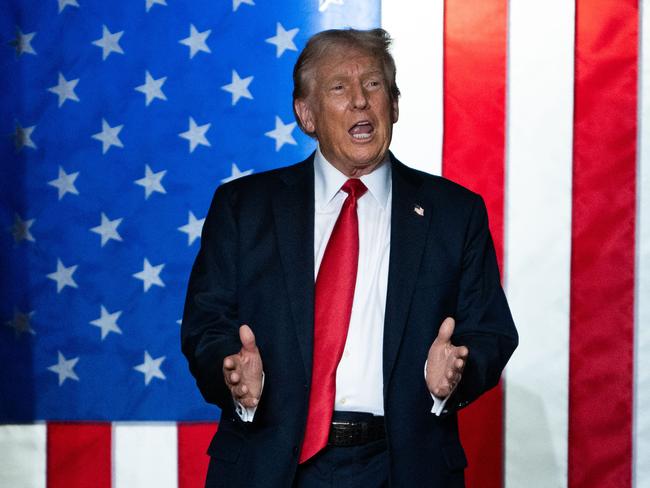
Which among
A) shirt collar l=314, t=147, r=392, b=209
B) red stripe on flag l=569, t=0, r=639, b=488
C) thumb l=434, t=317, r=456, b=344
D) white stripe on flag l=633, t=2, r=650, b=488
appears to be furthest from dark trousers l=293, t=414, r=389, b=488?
white stripe on flag l=633, t=2, r=650, b=488

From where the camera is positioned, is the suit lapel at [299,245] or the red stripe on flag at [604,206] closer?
the suit lapel at [299,245]

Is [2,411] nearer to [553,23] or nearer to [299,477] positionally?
[299,477]

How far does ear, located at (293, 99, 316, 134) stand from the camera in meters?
2.08

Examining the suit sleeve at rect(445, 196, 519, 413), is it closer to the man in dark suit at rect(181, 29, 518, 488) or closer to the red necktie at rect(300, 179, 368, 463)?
the man in dark suit at rect(181, 29, 518, 488)

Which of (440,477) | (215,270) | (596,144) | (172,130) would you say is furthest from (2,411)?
(596,144)

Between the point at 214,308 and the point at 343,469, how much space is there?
1.18ft

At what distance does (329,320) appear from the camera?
177 centimetres

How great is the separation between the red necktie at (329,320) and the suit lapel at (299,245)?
0.03m

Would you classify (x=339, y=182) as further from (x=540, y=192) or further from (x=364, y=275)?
(x=540, y=192)

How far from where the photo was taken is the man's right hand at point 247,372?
163 centimetres

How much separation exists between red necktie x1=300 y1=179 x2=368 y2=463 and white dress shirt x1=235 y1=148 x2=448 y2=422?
0.03m

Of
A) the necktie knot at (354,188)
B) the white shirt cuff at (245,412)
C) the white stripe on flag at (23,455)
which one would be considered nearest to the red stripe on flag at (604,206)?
the necktie knot at (354,188)

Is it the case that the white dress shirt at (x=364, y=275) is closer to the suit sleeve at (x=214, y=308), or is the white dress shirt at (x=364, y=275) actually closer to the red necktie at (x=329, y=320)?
the red necktie at (x=329, y=320)

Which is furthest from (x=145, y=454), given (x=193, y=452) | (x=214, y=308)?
(x=214, y=308)
